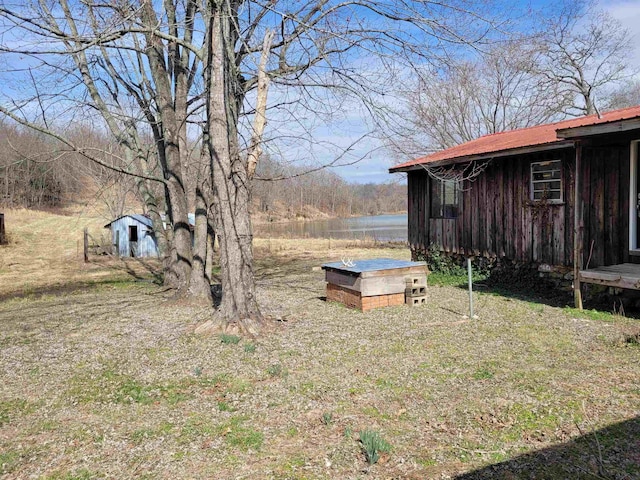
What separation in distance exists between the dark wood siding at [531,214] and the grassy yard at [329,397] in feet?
5.34

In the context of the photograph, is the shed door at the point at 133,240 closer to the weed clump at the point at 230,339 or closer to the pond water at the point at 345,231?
the pond water at the point at 345,231

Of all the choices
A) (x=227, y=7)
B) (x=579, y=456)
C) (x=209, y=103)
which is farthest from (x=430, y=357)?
(x=227, y=7)

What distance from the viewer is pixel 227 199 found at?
6918 millimetres

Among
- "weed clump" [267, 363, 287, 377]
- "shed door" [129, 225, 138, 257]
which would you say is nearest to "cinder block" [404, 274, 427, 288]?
"weed clump" [267, 363, 287, 377]

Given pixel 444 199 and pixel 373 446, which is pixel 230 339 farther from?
pixel 444 199

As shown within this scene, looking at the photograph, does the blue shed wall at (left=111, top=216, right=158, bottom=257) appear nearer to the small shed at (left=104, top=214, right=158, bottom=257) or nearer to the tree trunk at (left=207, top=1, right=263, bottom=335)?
the small shed at (left=104, top=214, right=158, bottom=257)

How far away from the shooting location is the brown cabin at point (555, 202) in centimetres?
795

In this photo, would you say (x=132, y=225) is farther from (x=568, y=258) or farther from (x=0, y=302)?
(x=568, y=258)

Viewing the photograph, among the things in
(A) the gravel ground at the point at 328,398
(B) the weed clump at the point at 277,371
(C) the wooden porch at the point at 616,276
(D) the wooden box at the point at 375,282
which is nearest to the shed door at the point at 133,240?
(A) the gravel ground at the point at 328,398

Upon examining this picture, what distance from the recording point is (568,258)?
351 inches

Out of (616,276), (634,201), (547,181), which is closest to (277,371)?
(616,276)

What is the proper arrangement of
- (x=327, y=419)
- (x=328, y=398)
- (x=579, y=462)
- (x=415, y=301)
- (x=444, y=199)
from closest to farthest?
(x=579, y=462) < (x=327, y=419) < (x=328, y=398) < (x=415, y=301) < (x=444, y=199)

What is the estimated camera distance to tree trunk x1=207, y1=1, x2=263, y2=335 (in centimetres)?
689

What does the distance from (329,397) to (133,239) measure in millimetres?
20989
